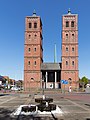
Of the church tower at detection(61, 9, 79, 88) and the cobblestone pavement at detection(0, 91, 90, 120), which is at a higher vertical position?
the church tower at detection(61, 9, 79, 88)

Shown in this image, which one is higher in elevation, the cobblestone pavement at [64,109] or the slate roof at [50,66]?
the slate roof at [50,66]

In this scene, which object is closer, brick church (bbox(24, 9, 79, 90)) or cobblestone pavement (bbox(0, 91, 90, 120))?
cobblestone pavement (bbox(0, 91, 90, 120))

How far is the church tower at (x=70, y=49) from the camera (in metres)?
76.4

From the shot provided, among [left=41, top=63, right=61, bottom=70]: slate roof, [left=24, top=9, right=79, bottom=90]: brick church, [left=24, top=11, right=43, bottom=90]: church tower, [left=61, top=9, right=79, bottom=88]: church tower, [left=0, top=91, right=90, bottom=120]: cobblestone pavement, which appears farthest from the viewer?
[left=41, top=63, right=61, bottom=70]: slate roof

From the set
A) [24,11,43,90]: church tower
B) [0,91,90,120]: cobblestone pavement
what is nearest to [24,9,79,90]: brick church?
[24,11,43,90]: church tower

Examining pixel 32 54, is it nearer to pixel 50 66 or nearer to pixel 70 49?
pixel 50 66

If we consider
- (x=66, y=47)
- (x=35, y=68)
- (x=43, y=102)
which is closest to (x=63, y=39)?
(x=66, y=47)

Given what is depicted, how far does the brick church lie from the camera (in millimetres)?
76688

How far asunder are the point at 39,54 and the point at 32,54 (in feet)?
8.03

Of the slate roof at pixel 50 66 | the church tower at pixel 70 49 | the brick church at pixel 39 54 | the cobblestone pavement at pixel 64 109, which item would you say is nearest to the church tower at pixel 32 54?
the brick church at pixel 39 54

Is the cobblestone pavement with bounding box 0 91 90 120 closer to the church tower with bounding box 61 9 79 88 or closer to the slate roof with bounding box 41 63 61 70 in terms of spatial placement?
the church tower with bounding box 61 9 79 88

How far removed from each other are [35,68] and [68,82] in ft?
40.5

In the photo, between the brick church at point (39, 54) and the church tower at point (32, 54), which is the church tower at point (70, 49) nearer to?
the brick church at point (39, 54)

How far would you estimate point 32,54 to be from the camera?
7875 cm
